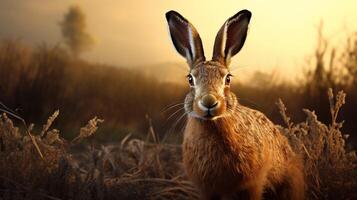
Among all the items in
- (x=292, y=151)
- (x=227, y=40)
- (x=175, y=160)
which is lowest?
(x=175, y=160)

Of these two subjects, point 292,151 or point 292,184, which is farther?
point 292,151

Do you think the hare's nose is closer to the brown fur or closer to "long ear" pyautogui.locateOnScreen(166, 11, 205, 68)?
the brown fur

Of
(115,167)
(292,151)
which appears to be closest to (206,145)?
(292,151)

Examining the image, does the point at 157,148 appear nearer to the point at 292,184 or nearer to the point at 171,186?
the point at 171,186

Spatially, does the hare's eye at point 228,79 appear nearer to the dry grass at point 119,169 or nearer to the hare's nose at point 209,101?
the hare's nose at point 209,101

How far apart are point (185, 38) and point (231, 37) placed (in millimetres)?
391

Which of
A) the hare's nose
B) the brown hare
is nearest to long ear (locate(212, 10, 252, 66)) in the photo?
the brown hare

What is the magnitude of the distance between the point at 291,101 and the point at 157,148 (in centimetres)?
347

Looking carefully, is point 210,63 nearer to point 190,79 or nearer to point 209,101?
point 190,79

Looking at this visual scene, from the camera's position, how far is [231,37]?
4695mm

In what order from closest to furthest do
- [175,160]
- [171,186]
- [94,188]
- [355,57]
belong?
[94,188] < [171,186] < [175,160] < [355,57]

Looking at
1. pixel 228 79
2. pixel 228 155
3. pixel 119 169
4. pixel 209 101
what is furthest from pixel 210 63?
pixel 119 169

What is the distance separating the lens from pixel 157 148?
21.9 ft

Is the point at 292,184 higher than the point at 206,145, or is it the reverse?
the point at 206,145
